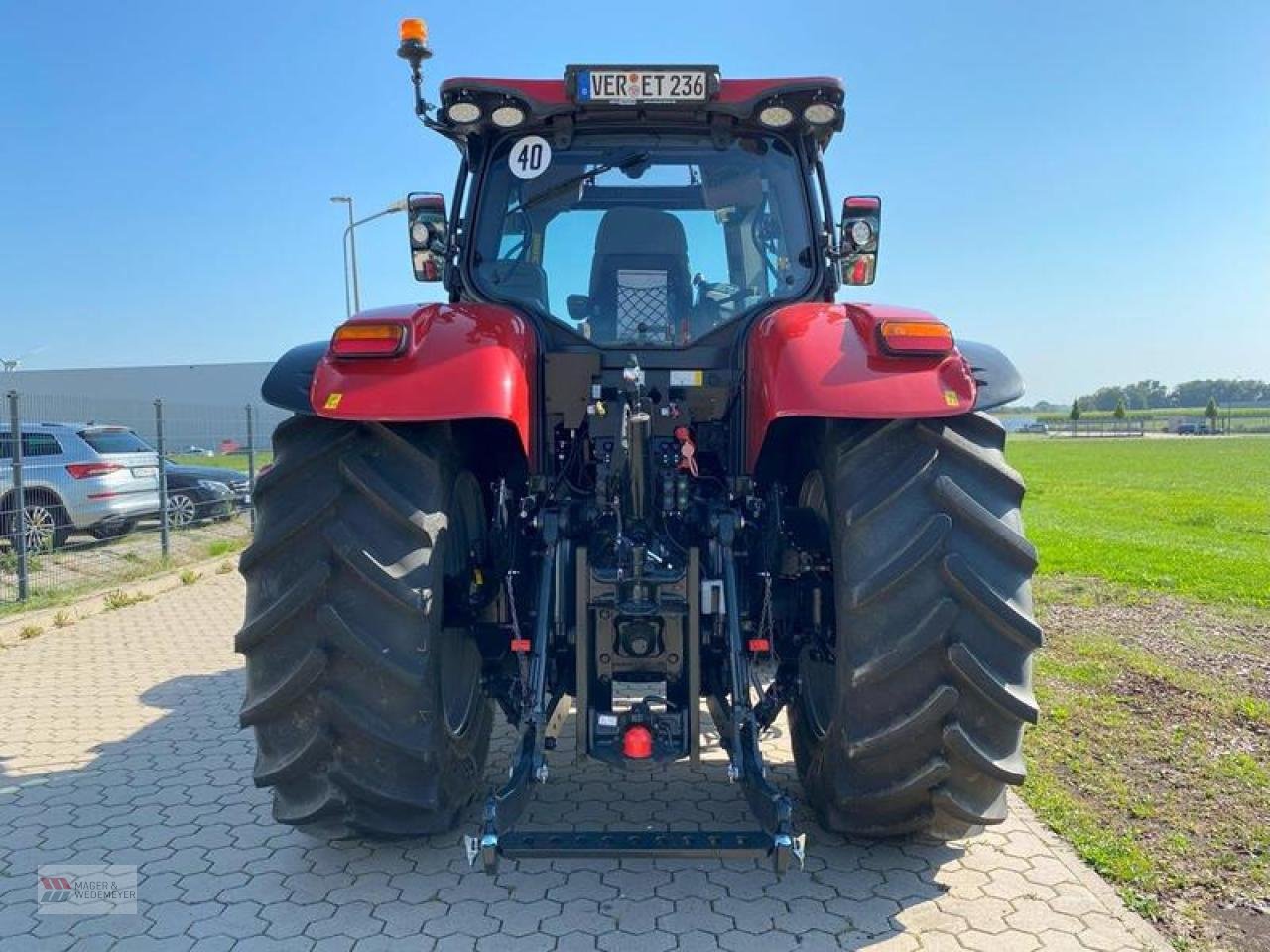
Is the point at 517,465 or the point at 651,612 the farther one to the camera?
the point at 517,465

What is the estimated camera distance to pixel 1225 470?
31188mm

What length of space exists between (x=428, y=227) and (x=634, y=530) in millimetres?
1787

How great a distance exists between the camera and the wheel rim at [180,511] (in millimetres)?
13547

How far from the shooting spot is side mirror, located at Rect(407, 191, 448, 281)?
4.23 m

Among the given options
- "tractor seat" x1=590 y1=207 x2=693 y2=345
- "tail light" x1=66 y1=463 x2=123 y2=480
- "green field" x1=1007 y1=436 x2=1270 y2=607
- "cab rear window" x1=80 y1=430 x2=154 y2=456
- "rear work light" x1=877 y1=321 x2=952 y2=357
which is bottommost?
"green field" x1=1007 y1=436 x2=1270 y2=607

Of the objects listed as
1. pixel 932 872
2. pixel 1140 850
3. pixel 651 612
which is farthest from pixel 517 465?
pixel 1140 850

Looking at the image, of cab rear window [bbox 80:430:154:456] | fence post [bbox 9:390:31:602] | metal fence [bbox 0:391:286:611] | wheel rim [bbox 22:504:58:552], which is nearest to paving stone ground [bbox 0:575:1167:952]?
fence post [bbox 9:390:31:602]

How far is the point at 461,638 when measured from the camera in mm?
3781

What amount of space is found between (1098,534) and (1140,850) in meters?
11.5

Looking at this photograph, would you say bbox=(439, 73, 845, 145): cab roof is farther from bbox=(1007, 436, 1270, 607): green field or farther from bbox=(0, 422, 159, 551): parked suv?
bbox=(0, 422, 159, 551): parked suv

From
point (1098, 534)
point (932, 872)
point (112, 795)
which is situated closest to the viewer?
point (932, 872)

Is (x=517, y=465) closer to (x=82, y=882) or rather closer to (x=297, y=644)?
(x=297, y=644)

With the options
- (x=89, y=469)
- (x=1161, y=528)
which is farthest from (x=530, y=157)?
(x=1161, y=528)

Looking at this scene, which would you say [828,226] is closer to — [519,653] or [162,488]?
[519,653]
